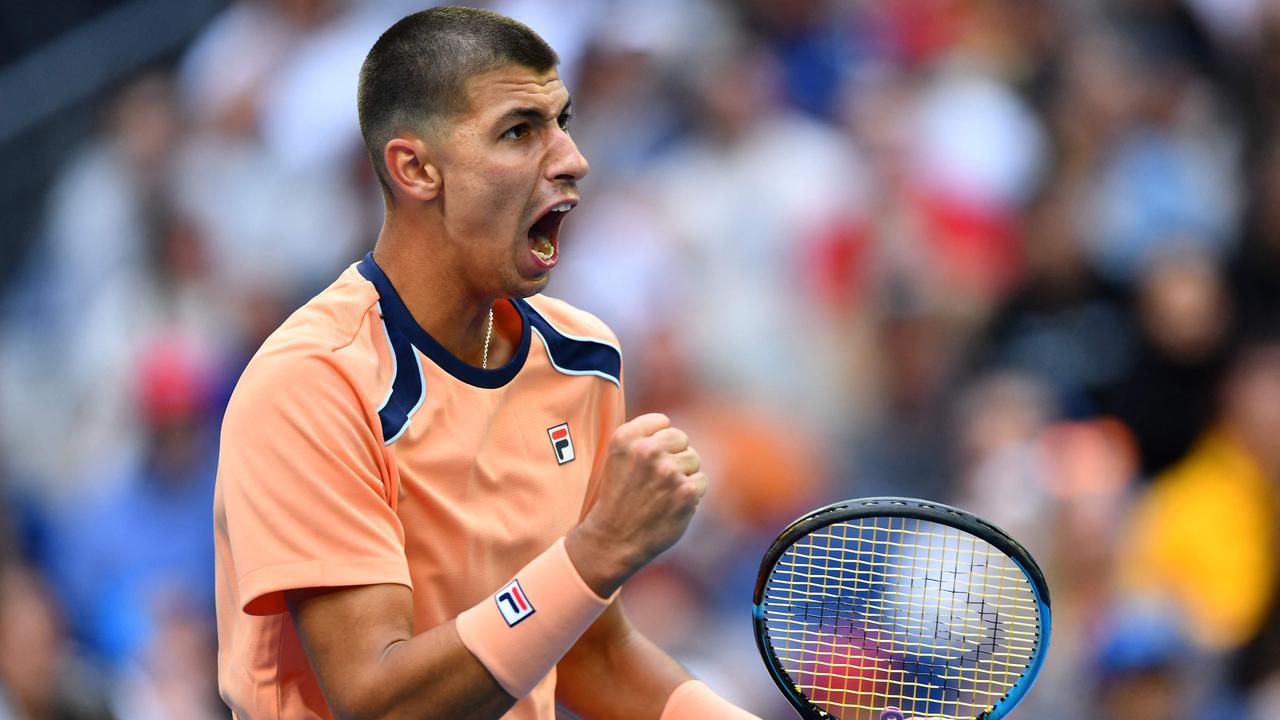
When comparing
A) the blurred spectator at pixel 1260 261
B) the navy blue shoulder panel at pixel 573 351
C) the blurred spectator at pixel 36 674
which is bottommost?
the blurred spectator at pixel 36 674

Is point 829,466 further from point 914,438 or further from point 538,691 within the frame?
point 538,691

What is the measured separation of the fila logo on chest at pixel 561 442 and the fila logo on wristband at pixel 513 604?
42 centimetres

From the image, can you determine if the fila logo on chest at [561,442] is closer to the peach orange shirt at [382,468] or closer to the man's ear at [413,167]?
the peach orange shirt at [382,468]

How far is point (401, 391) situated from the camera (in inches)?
101

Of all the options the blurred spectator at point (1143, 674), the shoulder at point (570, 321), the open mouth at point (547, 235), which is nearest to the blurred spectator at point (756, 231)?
the blurred spectator at point (1143, 674)

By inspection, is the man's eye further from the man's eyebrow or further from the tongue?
the tongue

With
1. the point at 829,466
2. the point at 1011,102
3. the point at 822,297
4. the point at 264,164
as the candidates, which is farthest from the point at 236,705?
the point at 264,164

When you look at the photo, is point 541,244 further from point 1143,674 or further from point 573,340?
point 1143,674

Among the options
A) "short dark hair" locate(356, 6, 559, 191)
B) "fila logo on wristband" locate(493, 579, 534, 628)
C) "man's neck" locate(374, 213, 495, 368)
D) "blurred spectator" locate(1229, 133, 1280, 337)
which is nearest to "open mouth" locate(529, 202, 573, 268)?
"man's neck" locate(374, 213, 495, 368)

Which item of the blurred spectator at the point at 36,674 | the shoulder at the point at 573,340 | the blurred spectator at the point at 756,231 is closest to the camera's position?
the shoulder at the point at 573,340

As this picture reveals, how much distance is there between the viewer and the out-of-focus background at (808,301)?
544 cm

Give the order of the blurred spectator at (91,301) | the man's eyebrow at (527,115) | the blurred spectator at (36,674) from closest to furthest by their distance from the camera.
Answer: the man's eyebrow at (527,115), the blurred spectator at (36,674), the blurred spectator at (91,301)

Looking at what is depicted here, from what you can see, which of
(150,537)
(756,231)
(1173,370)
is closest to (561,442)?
(1173,370)

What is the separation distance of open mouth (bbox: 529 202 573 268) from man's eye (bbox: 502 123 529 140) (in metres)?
0.13
